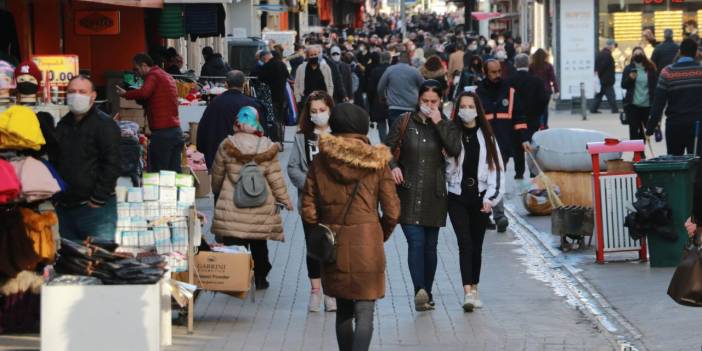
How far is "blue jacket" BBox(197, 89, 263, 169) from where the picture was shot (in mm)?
14312

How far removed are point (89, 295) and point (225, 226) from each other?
9.34 ft

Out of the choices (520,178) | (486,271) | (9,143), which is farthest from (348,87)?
(9,143)

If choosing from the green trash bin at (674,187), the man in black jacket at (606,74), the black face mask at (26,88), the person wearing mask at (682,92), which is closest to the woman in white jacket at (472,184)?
the green trash bin at (674,187)

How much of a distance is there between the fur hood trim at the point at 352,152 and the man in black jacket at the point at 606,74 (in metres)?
26.0

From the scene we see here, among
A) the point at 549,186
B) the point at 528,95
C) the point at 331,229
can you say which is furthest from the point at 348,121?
the point at 528,95

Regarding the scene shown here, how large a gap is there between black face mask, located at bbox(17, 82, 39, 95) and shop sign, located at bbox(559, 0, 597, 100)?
25.4 metres

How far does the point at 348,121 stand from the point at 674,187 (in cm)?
520

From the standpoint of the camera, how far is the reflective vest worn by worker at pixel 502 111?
17656 mm

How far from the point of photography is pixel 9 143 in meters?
10.1

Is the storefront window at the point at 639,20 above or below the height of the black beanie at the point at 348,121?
above

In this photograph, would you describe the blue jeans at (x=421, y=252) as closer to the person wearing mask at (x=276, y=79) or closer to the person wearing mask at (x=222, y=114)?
the person wearing mask at (x=222, y=114)

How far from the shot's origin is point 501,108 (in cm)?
1780

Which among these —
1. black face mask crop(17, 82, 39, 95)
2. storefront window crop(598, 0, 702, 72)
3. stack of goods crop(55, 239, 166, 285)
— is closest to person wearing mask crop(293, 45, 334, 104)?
storefront window crop(598, 0, 702, 72)

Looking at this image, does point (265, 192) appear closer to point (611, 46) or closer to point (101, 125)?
point (101, 125)
